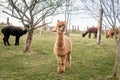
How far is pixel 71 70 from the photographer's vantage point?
11.0 metres

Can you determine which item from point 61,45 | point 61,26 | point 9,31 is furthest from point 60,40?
point 9,31

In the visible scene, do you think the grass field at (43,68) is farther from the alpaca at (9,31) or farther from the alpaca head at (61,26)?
the alpaca at (9,31)

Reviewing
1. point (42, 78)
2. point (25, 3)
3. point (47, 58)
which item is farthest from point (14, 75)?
point (25, 3)

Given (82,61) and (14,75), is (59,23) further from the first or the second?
(82,61)

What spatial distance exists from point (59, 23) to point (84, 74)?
248cm

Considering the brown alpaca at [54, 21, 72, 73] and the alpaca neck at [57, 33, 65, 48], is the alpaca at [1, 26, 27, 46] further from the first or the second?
the alpaca neck at [57, 33, 65, 48]

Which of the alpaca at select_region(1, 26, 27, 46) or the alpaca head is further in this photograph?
the alpaca at select_region(1, 26, 27, 46)

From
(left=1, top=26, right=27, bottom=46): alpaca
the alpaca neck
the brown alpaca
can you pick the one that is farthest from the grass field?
(left=1, top=26, right=27, bottom=46): alpaca

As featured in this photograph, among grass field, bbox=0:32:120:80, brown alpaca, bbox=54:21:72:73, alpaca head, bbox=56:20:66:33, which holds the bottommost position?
grass field, bbox=0:32:120:80

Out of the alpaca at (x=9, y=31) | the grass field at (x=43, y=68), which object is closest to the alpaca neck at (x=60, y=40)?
the grass field at (x=43, y=68)

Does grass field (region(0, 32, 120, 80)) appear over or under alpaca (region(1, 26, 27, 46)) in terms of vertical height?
under

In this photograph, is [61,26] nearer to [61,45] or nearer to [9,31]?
[61,45]

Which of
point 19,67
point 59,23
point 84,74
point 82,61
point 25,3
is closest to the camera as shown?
point 59,23

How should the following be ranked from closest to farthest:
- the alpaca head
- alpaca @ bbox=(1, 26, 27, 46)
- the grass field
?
the alpaca head
the grass field
alpaca @ bbox=(1, 26, 27, 46)
